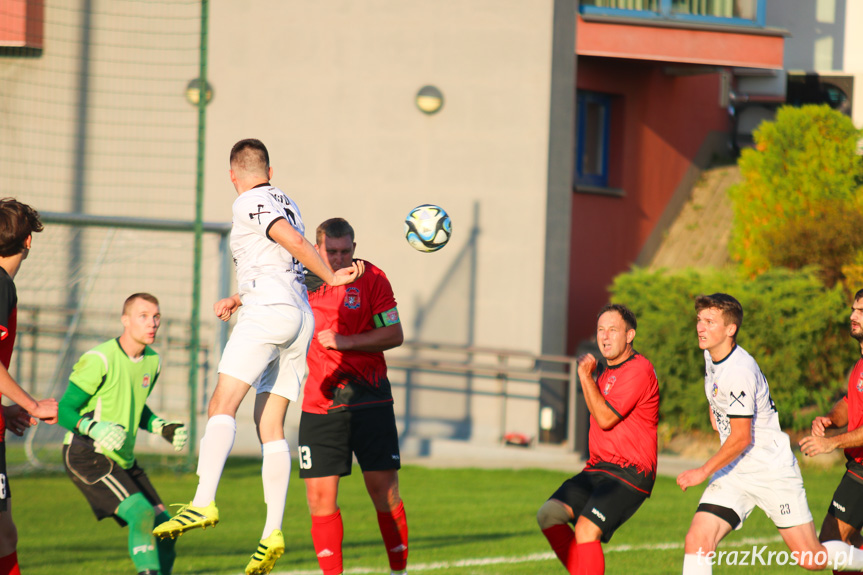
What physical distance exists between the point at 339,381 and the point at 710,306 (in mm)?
2507

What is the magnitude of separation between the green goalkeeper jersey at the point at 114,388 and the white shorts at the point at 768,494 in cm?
363

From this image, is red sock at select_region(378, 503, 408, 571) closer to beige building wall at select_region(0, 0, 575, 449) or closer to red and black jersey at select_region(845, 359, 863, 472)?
red and black jersey at select_region(845, 359, 863, 472)

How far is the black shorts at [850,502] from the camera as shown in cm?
639

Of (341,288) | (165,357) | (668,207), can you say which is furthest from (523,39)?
(341,288)

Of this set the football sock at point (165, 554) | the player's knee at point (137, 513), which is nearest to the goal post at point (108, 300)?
the football sock at point (165, 554)

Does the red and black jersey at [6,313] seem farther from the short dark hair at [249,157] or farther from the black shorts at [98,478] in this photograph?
the short dark hair at [249,157]

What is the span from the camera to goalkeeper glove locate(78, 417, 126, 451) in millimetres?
6094

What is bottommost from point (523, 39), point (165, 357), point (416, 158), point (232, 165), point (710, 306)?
point (165, 357)

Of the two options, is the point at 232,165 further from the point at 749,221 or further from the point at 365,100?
the point at 749,221

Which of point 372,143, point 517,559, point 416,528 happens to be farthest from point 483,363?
point 517,559

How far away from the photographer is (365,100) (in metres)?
16.0

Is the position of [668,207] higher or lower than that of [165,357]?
higher

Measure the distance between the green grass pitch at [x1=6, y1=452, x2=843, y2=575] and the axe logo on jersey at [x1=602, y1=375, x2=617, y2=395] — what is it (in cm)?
228

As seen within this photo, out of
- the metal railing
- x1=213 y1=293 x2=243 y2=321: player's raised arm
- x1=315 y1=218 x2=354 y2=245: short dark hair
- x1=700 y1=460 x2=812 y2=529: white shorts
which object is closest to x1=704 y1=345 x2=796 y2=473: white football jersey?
x1=700 y1=460 x2=812 y2=529: white shorts
